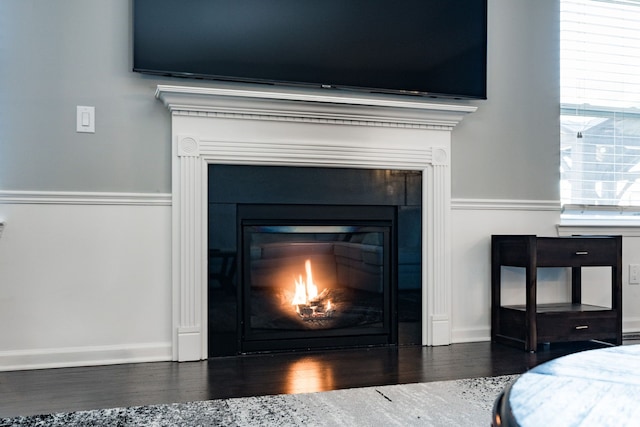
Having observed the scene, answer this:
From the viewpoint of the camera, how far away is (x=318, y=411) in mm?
1799

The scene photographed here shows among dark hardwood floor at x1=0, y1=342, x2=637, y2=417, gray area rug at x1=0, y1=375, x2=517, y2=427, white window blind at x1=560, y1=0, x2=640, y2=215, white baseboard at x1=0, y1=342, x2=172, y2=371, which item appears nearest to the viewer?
gray area rug at x1=0, y1=375, x2=517, y2=427

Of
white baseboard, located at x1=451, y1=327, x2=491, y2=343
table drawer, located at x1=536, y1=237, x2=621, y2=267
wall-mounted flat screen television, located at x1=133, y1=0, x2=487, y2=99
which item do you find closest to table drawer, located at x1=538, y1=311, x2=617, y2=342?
table drawer, located at x1=536, y1=237, x2=621, y2=267

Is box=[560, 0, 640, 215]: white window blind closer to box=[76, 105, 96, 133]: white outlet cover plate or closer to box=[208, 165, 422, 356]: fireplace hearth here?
box=[208, 165, 422, 356]: fireplace hearth

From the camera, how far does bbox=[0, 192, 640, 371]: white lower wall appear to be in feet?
7.82

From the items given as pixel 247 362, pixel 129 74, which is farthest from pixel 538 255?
pixel 129 74

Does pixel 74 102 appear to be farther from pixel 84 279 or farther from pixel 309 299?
pixel 309 299

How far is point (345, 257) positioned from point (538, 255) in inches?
36.6

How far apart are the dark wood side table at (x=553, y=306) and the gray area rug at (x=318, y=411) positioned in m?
0.82

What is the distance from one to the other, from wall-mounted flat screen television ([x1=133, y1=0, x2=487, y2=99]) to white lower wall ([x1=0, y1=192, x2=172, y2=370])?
2.23 feet

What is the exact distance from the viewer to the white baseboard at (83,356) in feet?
7.76

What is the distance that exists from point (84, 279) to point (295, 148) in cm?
111

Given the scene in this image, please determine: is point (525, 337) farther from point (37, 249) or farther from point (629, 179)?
point (37, 249)

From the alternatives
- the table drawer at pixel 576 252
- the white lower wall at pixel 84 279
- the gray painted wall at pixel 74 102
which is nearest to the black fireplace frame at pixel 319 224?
the white lower wall at pixel 84 279

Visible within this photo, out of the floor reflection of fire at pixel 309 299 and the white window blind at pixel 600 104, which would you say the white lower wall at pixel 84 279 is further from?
the white window blind at pixel 600 104
